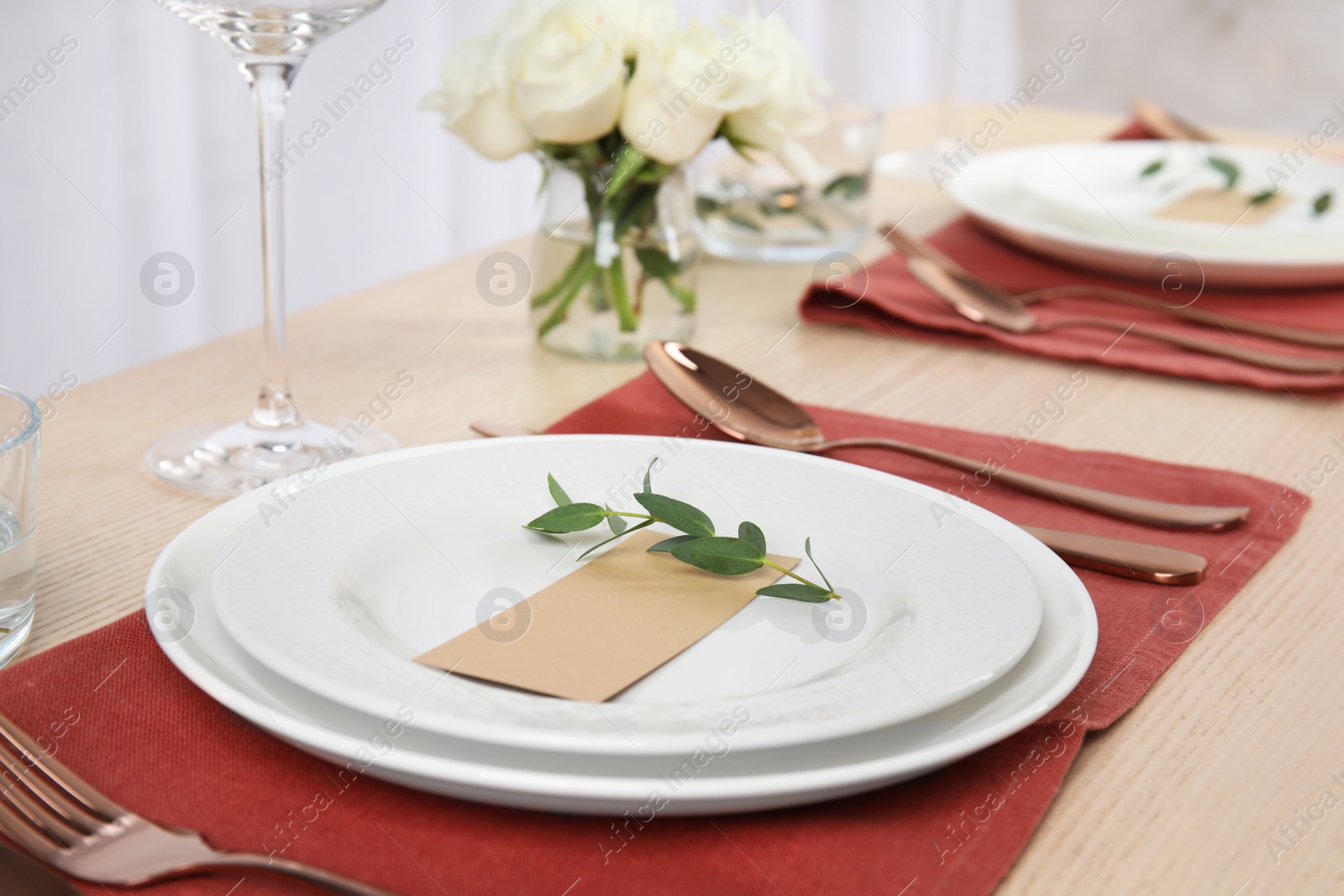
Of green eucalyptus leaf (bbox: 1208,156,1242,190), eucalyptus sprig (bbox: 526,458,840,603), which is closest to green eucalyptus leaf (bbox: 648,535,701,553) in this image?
eucalyptus sprig (bbox: 526,458,840,603)

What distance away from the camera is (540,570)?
0.51 m

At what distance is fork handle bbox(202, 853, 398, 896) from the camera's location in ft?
1.11

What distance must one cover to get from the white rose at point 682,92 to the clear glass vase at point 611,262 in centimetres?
4

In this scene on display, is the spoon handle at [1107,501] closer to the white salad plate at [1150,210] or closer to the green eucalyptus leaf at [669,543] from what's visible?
the green eucalyptus leaf at [669,543]

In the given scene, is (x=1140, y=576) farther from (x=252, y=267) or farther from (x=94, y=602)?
(x=252, y=267)

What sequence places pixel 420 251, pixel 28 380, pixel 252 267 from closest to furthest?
pixel 28 380
pixel 252 267
pixel 420 251

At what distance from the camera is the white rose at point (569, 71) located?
0.79 metres

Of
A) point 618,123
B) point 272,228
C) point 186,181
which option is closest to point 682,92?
point 618,123

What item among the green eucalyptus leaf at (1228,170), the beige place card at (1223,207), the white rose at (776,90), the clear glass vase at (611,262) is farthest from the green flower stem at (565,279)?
the green eucalyptus leaf at (1228,170)

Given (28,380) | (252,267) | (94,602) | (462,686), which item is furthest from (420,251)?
(462,686)

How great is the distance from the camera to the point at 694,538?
508 mm

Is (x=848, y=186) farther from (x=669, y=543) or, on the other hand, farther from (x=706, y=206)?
(x=669, y=543)

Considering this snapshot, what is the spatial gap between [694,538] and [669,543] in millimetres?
11

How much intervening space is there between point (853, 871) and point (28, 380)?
58.3 inches
